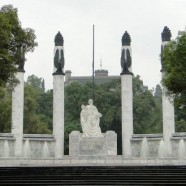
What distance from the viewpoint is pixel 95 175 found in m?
14.8

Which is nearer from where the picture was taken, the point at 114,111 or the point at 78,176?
the point at 78,176

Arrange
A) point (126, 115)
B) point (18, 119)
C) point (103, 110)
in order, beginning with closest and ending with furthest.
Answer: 1. point (18, 119)
2. point (126, 115)
3. point (103, 110)

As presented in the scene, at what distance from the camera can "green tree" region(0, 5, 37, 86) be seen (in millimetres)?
15727

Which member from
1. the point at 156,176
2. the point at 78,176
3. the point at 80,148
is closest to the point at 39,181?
→ the point at 78,176

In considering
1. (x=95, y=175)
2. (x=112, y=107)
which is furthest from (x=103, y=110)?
(x=95, y=175)

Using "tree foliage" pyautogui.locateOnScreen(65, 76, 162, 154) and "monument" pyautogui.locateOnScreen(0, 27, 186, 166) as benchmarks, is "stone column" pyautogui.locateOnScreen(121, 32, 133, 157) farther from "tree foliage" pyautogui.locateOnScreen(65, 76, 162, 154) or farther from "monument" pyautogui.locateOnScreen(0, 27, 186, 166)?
"tree foliage" pyautogui.locateOnScreen(65, 76, 162, 154)

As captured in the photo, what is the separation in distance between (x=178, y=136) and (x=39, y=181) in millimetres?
16448

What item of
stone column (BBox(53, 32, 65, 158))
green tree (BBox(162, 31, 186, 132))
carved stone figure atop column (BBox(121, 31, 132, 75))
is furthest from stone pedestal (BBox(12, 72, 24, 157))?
green tree (BBox(162, 31, 186, 132))

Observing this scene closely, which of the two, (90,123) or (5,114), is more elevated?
(5,114)

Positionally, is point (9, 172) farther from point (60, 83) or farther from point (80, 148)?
point (60, 83)

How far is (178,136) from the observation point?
28.7m

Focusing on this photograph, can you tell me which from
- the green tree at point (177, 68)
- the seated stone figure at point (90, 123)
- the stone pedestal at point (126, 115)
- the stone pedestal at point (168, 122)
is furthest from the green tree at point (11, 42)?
the stone pedestal at point (168, 122)

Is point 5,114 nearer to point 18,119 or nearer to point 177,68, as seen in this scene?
point 18,119

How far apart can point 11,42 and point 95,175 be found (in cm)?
593
